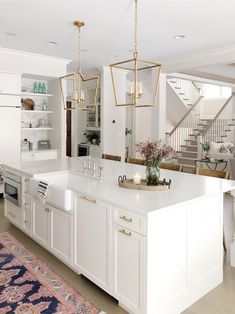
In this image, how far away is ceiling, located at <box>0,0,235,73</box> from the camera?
3729 mm

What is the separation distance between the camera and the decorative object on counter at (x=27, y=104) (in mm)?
6766

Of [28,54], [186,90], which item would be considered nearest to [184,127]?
[186,90]

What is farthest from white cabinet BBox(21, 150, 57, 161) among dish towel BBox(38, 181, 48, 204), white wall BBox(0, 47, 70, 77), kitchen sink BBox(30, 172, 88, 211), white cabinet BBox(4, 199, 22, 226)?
dish towel BBox(38, 181, 48, 204)

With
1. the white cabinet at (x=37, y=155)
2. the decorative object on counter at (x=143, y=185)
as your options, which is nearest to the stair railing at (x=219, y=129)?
the white cabinet at (x=37, y=155)

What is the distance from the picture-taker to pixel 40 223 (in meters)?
3.44

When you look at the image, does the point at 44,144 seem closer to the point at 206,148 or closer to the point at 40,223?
the point at 40,223

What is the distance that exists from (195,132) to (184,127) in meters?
0.49

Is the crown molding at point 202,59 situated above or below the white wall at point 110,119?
above

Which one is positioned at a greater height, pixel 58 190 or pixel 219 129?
pixel 219 129

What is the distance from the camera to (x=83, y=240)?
268 centimetres

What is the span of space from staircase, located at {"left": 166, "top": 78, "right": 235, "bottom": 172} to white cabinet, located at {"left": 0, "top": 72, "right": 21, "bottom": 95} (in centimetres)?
570

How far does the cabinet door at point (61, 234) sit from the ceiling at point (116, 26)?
2.53 m

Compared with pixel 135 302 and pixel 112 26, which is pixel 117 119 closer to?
pixel 112 26

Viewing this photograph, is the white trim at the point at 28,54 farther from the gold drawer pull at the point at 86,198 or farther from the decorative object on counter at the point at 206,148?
the decorative object on counter at the point at 206,148
